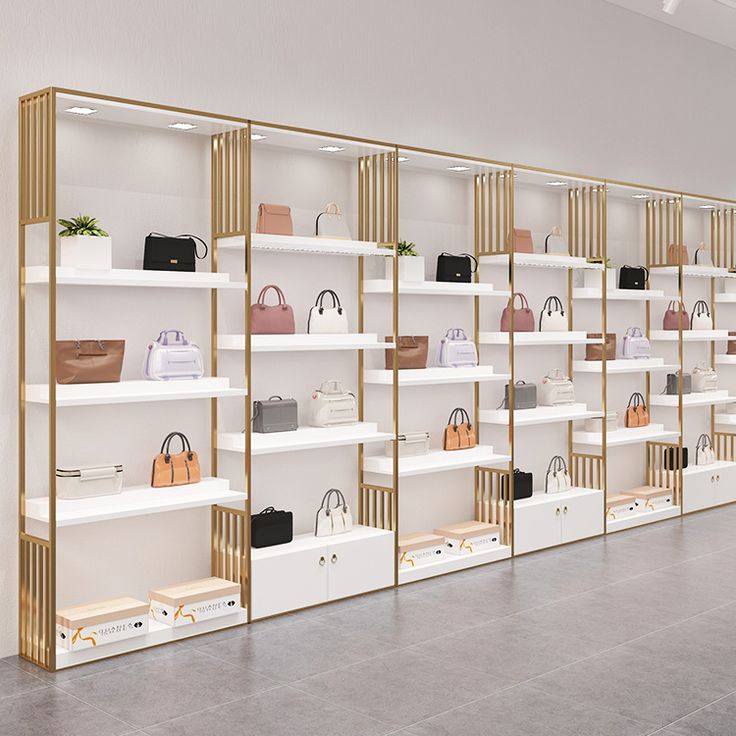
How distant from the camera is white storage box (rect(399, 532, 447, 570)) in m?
6.20

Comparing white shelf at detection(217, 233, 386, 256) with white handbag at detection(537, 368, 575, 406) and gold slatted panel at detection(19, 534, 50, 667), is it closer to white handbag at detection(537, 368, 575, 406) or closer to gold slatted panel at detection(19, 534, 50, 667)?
gold slatted panel at detection(19, 534, 50, 667)

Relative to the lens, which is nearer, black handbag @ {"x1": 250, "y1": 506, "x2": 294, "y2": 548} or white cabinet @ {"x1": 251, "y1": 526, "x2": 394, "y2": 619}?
white cabinet @ {"x1": 251, "y1": 526, "x2": 394, "y2": 619}

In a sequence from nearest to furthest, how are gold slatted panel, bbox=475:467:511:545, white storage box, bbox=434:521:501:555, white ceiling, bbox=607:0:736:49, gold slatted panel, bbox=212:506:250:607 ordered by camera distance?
gold slatted panel, bbox=212:506:250:607
white storage box, bbox=434:521:501:555
gold slatted panel, bbox=475:467:511:545
white ceiling, bbox=607:0:736:49

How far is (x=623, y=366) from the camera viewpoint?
25.8ft

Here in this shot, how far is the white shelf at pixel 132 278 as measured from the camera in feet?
15.1

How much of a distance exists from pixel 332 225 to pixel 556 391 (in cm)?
243

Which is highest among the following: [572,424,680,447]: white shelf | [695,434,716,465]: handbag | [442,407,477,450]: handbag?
[442,407,477,450]: handbag

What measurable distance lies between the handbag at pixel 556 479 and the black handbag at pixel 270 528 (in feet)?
7.98

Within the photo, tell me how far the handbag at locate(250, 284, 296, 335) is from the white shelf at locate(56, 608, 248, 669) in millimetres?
1528

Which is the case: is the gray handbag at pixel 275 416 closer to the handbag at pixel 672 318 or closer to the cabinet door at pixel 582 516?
the cabinet door at pixel 582 516

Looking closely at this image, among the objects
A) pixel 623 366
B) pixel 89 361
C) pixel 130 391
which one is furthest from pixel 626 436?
pixel 89 361

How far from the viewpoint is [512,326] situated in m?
6.84

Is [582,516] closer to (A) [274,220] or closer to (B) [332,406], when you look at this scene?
(B) [332,406]

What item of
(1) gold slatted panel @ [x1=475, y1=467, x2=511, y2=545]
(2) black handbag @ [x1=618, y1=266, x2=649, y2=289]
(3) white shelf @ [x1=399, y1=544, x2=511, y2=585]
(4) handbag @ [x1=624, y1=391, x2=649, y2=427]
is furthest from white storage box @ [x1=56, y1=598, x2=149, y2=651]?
(2) black handbag @ [x1=618, y1=266, x2=649, y2=289]
